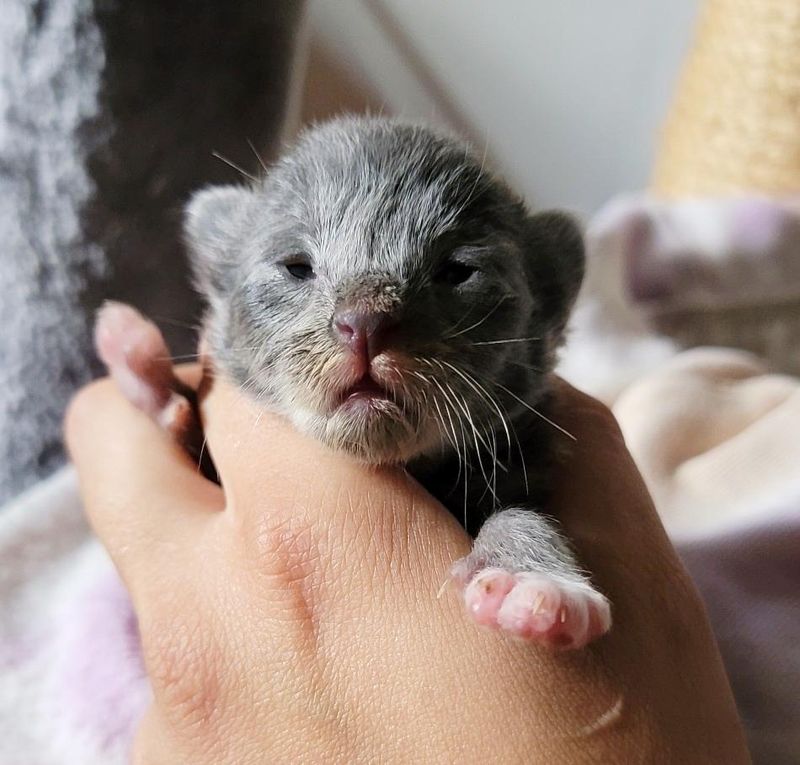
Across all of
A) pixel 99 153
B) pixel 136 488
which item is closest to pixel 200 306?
pixel 99 153

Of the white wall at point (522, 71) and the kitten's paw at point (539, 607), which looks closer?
the kitten's paw at point (539, 607)

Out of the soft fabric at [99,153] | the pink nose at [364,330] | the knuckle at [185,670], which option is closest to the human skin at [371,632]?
the knuckle at [185,670]

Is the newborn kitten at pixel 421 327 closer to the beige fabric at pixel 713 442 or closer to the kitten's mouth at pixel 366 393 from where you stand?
the kitten's mouth at pixel 366 393

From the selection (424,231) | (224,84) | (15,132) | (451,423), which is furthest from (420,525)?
(15,132)

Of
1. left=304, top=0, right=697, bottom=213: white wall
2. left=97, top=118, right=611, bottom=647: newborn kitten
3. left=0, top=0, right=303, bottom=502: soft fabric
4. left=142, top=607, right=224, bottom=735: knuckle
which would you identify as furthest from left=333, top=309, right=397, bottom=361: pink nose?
left=304, top=0, right=697, bottom=213: white wall

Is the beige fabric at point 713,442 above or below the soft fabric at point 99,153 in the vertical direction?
below

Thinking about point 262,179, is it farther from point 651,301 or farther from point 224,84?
point 651,301
